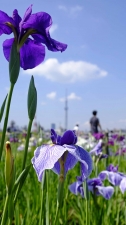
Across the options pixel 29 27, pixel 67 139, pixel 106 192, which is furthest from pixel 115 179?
pixel 29 27

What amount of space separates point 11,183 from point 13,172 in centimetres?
3

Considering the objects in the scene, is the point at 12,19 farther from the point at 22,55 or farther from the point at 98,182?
the point at 98,182

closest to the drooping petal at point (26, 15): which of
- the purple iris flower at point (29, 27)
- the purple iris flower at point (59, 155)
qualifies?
the purple iris flower at point (29, 27)

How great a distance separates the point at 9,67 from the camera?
80 centimetres

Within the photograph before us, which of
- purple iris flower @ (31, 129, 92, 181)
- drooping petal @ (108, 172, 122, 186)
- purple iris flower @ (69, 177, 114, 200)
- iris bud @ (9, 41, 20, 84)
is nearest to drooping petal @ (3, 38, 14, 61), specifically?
iris bud @ (9, 41, 20, 84)

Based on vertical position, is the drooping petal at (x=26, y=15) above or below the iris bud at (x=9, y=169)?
above

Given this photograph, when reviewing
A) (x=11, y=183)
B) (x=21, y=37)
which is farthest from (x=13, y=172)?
(x=21, y=37)

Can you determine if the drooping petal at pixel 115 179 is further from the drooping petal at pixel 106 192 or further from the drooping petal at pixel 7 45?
the drooping petal at pixel 7 45

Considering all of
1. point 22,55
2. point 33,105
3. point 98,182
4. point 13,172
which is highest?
point 22,55

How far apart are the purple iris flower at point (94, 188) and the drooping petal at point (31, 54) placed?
2.44 feet

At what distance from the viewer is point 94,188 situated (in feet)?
5.63

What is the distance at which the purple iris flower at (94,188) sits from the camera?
1514 mm

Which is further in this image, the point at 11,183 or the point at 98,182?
the point at 98,182

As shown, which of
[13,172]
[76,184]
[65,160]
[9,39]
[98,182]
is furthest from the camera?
[98,182]
